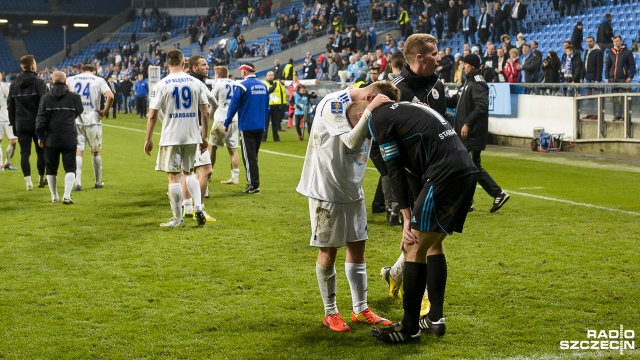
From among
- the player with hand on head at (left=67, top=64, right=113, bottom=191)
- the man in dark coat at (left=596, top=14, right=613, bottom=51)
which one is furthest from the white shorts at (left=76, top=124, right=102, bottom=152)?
the man in dark coat at (left=596, top=14, right=613, bottom=51)

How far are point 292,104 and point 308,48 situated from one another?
13486 millimetres

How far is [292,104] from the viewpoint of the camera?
2825 cm

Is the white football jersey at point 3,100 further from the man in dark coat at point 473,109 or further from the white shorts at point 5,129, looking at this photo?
the man in dark coat at point 473,109

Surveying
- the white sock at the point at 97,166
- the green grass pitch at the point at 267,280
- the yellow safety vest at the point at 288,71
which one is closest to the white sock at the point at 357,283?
the green grass pitch at the point at 267,280

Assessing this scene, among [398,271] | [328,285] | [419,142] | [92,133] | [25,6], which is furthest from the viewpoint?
[25,6]

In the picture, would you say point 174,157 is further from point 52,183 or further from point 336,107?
point 336,107

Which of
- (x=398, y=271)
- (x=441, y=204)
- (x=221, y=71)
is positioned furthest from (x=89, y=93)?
(x=441, y=204)

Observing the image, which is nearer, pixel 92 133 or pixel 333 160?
pixel 333 160

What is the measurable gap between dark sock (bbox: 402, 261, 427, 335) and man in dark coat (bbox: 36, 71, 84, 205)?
7.42 meters

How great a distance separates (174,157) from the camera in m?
9.77

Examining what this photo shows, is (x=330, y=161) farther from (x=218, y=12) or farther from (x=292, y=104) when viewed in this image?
(x=218, y=12)

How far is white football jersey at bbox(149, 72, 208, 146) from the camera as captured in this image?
966cm

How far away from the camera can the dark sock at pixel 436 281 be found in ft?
18.5

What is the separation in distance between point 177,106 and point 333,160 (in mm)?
4380
